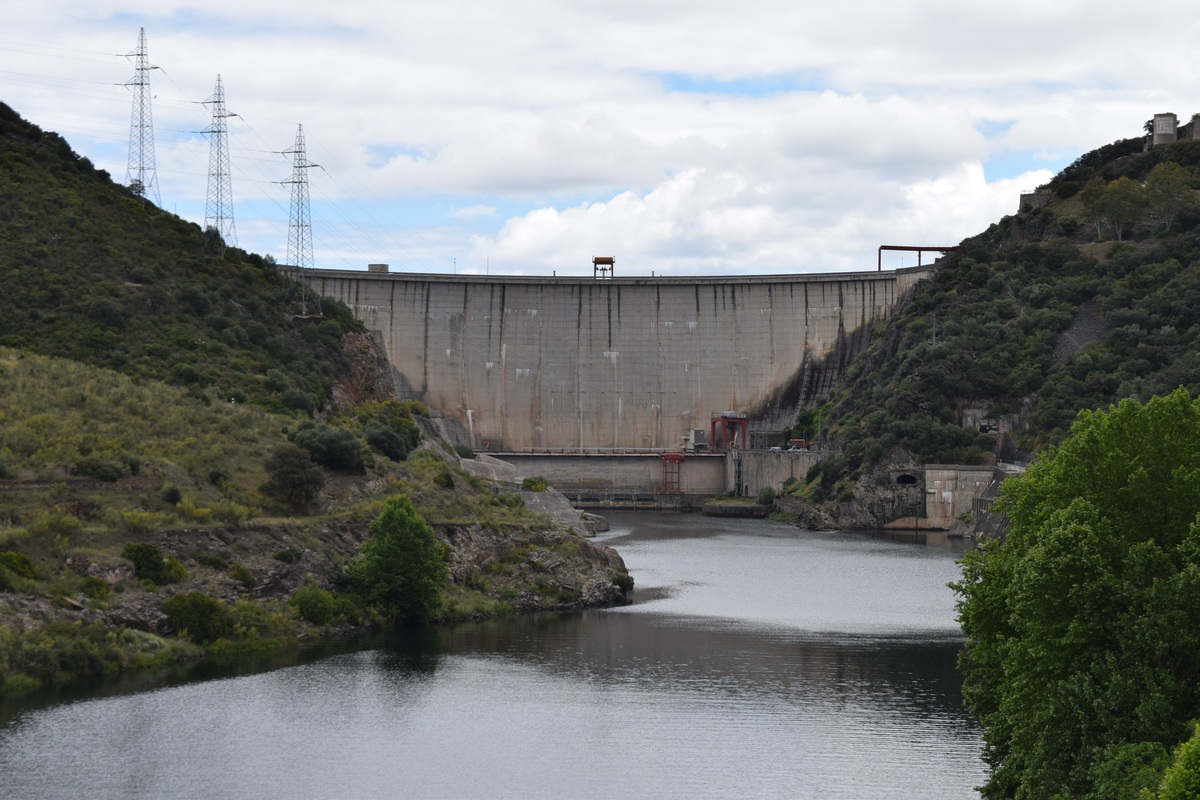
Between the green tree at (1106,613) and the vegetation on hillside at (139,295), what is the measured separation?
164 ft

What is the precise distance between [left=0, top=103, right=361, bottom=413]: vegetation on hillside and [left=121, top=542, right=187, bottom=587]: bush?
68.2 feet

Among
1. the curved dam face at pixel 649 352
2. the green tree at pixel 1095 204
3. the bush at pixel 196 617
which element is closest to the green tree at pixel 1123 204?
the green tree at pixel 1095 204

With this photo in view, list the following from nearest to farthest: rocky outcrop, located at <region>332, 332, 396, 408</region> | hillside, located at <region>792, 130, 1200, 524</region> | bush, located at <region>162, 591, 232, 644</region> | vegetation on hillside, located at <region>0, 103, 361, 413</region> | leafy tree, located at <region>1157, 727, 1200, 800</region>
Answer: leafy tree, located at <region>1157, 727, 1200, 800</region> < bush, located at <region>162, 591, 232, 644</region> < vegetation on hillside, located at <region>0, 103, 361, 413</region> < rocky outcrop, located at <region>332, 332, 396, 408</region> < hillside, located at <region>792, 130, 1200, 524</region>

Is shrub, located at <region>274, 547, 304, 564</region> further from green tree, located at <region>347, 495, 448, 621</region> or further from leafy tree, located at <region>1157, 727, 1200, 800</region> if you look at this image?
leafy tree, located at <region>1157, 727, 1200, 800</region>

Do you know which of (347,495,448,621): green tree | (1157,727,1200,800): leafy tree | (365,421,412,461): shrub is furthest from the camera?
(365,421,412,461): shrub

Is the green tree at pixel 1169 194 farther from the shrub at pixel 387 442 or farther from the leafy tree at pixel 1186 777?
the leafy tree at pixel 1186 777

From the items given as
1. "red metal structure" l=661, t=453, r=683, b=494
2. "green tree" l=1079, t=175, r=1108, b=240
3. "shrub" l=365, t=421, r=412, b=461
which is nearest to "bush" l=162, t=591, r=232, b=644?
"shrub" l=365, t=421, r=412, b=461

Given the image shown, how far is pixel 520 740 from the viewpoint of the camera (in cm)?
4359

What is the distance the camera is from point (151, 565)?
55188mm

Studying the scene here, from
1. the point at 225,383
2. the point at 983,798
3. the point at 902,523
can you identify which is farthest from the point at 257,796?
the point at 902,523

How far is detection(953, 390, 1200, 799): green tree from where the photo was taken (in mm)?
29922

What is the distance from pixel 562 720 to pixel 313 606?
610 inches

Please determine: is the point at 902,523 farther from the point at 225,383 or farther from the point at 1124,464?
the point at 1124,464

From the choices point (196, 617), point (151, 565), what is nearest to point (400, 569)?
point (196, 617)
